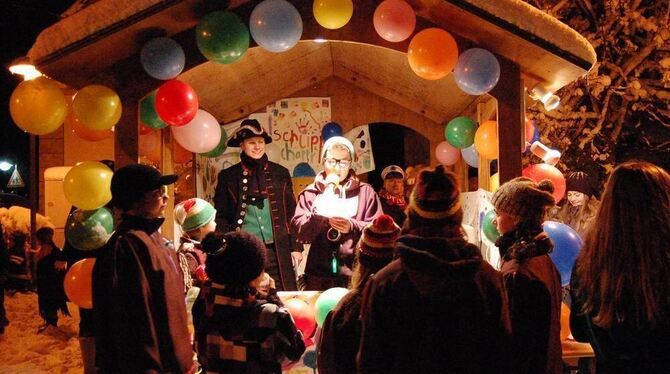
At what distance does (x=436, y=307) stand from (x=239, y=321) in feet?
3.85

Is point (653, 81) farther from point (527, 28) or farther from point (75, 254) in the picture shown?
point (75, 254)

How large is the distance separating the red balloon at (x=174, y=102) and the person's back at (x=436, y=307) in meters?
2.81

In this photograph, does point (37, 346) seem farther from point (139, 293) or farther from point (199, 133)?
point (139, 293)

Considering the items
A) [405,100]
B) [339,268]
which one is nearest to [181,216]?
[339,268]

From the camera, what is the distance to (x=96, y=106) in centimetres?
452

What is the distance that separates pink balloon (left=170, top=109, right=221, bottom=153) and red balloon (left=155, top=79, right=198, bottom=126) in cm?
78

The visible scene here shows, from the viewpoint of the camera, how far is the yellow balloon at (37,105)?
14.9 feet

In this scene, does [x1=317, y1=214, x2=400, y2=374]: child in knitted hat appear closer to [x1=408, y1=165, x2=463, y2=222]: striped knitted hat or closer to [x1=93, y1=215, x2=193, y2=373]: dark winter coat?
[x1=408, y1=165, x2=463, y2=222]: striped knitted hat

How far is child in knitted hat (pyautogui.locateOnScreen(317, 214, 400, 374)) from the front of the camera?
276 cm

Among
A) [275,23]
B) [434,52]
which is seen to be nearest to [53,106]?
[275,23]

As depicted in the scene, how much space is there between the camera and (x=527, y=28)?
14.9 ft

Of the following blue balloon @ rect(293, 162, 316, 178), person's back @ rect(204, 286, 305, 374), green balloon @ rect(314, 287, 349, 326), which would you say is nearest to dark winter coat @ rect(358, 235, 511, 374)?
person's back @ rect(204, 286, 305, 374)

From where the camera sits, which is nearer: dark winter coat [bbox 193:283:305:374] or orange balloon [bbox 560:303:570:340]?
dark winter coat [bbox 193:283:305:374]

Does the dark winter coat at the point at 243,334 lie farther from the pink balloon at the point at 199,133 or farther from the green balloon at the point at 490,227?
the pink balloon at the point at 199,133
